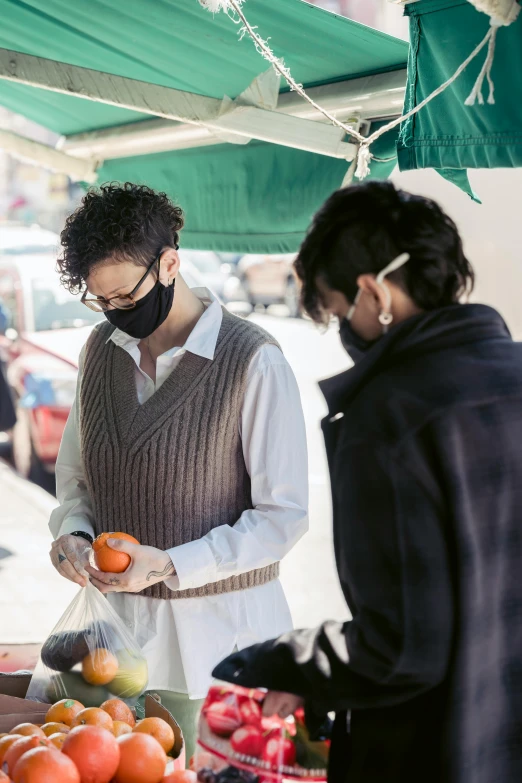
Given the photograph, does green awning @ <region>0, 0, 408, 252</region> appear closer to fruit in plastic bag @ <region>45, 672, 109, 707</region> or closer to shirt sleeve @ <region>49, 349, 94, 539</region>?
shirt sleeve @ <region>49, 349, 94, 539</region>

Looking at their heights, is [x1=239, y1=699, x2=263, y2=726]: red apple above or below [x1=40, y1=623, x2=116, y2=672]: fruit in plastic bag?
above

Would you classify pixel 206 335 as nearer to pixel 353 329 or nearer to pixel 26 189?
pixel 353 329

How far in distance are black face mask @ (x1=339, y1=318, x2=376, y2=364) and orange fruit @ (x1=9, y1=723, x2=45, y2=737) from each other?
1.13 m

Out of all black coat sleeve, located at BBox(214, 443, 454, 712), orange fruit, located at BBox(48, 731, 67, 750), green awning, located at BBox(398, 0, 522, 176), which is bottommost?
orange fruit, located at BBox(48, 731, 67, 750)

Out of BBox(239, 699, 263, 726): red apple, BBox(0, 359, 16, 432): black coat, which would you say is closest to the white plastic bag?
BBox(239, 699, 263, 726): red apple

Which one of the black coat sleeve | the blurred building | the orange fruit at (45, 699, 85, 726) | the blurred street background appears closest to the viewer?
the black coat sleeve

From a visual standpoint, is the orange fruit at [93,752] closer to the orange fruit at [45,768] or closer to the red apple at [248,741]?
the orange fruit at [45,768]

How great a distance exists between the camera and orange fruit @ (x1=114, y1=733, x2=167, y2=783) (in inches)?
69.5

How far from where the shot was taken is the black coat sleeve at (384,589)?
129cm

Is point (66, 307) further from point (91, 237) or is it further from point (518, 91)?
point (518, 91)

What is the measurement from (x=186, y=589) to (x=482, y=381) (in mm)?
1229

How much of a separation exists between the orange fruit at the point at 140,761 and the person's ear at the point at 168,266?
1147mm

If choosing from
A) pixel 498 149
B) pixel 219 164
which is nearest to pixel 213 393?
pixel 498 149

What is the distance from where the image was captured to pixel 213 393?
2.25 meters
